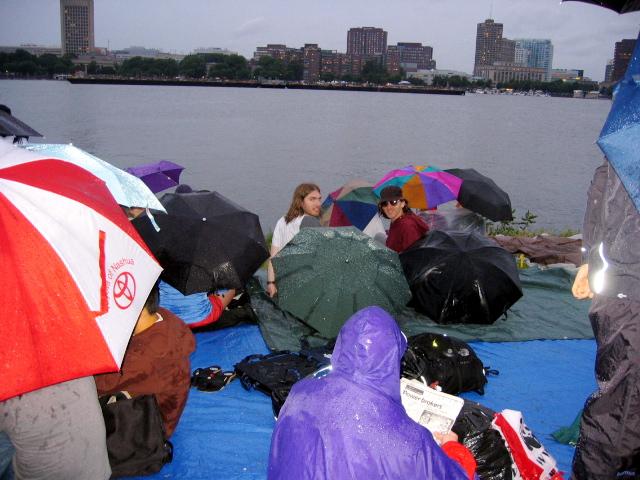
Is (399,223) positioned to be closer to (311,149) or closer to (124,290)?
(124,290)

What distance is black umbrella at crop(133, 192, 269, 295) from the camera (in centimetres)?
489

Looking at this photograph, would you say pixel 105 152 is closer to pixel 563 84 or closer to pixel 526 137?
pixel 526 137

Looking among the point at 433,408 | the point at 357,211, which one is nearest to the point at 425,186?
the point at 357,211

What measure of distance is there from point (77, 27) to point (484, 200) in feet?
502

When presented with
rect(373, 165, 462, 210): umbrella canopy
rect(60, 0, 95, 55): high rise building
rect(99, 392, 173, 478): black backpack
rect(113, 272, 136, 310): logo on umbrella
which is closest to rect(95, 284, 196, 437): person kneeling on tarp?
rect(99, 392, 173, 478): black backpack

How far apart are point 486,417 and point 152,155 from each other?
29.6 metres

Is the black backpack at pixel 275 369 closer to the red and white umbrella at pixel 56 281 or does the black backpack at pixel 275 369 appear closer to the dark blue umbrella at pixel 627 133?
the red and white umbrella at pixel 56 281

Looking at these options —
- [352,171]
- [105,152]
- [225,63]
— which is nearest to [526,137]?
[352,171]

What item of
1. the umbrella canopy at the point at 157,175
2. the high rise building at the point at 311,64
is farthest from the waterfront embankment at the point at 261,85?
the umbrella canopy at the point at 157,175

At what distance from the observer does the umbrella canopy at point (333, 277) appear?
5.13 metres

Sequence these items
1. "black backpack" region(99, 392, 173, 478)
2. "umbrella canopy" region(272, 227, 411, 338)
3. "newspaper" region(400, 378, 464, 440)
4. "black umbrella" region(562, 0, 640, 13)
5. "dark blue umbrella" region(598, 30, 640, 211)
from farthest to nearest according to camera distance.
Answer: "umbrella canopy" region(272, 227, 411, 338) → "black umbrella" region(562, 0, 640, 13) → "black backpack" region(99, 392, 173, 478) → "newspaper" region(400, 378, 464, 440) → "dark blue umbrella" region(598, 30, 640, 211)

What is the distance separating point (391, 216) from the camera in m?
6.39

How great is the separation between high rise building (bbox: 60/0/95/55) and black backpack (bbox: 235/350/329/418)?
15224cm

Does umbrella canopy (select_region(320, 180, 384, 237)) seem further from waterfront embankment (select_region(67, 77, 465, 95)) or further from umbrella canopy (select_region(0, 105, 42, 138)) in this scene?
waterfront embankment (select_region(67, 77, 465, 95))
